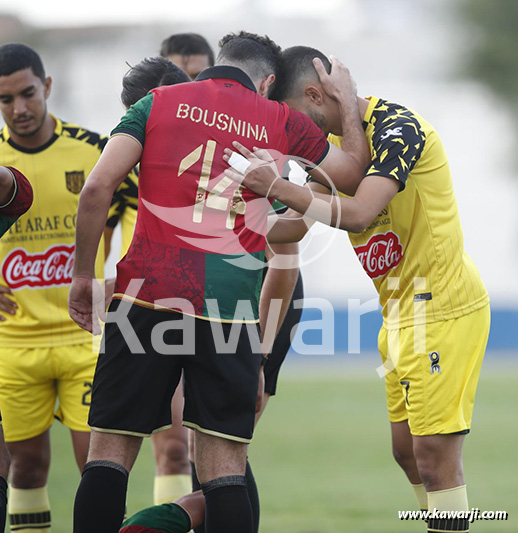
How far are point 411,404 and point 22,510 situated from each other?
7.23 ft

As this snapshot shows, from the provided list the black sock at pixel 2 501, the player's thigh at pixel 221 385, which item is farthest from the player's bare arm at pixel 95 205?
the black sock at pixel 2 501

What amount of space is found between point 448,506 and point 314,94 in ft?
6.07

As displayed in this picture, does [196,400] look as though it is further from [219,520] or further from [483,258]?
[483,258]

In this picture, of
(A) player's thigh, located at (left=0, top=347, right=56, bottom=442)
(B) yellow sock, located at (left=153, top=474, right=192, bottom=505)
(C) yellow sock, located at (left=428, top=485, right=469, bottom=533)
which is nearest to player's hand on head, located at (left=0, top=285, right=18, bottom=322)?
(A) player's thigh, located at (left=0, top=347, right=56, bottom=442)

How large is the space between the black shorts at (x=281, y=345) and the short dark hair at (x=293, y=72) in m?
1.46

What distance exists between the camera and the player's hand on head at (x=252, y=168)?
10.9 feet

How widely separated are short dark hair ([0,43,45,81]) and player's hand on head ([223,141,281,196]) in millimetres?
1959

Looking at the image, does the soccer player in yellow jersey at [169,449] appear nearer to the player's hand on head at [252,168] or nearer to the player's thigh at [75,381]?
the player's thigh at [75,381]

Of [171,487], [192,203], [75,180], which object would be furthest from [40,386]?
[192,203]

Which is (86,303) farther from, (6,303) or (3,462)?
(6,303)

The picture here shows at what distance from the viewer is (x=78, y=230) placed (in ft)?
10.6

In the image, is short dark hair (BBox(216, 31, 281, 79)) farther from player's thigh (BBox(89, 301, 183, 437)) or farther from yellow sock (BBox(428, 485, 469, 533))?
yellow sock (BBox(428, 485, 469, 533))

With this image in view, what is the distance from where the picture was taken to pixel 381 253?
3934 mm

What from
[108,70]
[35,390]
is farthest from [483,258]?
[35,390]
